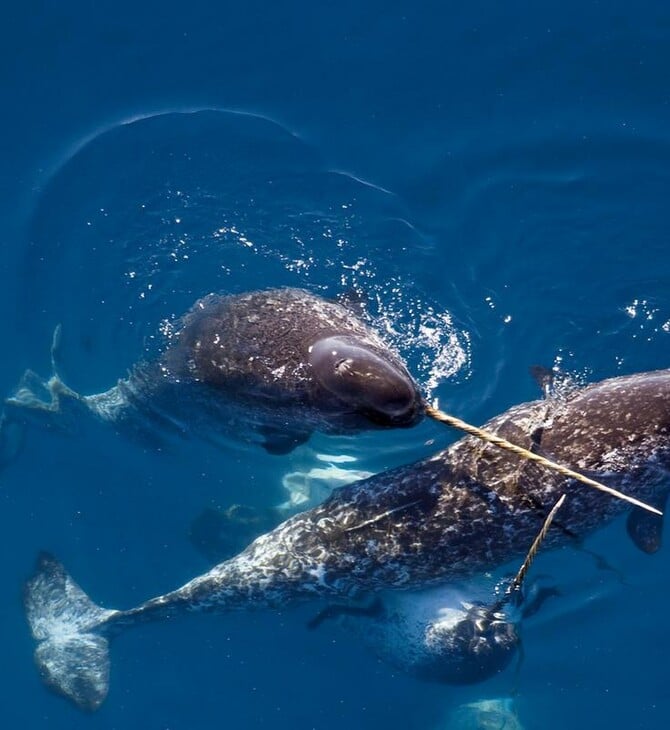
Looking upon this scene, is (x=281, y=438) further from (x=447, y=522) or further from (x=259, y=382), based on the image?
(x=447, y=522)

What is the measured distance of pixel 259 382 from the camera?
774 centimetres

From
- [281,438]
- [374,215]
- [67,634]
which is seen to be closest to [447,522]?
[281,438]

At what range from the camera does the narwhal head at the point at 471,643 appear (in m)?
8.97

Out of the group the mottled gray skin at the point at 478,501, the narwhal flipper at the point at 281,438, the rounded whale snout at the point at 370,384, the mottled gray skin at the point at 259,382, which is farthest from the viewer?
the narwhal flipper at the point at 281,438

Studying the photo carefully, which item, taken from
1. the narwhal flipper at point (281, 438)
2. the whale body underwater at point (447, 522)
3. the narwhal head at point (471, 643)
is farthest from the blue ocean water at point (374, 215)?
the whale body underwater at point (447, 522)

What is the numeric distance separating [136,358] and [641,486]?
20.4 feet

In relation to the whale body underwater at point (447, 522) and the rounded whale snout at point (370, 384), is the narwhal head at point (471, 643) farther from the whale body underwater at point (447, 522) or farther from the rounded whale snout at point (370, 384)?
the rounded whale snout at point (370, 384)

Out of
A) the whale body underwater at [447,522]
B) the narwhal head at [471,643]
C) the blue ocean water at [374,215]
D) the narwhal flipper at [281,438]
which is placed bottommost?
the narwhal head at [471,643]

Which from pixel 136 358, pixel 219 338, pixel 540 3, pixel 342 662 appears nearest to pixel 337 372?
pixel 219 338

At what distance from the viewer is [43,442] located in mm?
10539

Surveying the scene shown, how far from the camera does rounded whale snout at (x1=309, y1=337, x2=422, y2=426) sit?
19.8 ft

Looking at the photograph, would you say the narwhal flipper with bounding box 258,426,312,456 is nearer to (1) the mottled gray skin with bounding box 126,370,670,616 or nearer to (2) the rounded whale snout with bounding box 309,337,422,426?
(1) the mottled gray skin with bounding box 126,370,670,616

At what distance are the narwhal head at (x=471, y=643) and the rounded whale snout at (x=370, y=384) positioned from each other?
394cm

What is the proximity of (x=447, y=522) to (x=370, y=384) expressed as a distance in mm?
2073
